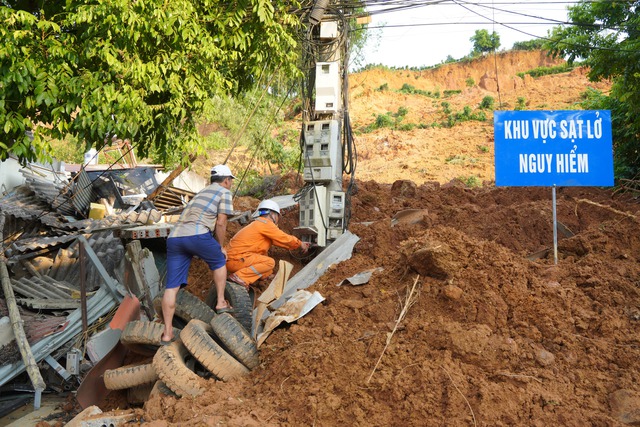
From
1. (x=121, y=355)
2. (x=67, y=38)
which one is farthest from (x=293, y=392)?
(x=67, y=38)

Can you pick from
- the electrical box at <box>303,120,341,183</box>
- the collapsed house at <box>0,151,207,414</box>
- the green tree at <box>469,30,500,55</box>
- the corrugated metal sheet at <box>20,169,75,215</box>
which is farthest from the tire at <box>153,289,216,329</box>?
the green tree at <box>469,30,500,55</box>

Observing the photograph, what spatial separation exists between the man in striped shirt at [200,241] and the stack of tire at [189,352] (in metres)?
0.24

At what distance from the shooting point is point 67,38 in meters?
6.70

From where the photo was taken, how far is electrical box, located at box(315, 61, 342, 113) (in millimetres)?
9414

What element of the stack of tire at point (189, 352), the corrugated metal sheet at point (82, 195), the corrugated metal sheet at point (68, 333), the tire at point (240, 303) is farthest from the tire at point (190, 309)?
the corrugated metal sheet at point (82, 195)

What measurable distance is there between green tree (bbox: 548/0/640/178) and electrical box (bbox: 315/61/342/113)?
18.5ft

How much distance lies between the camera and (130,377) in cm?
662

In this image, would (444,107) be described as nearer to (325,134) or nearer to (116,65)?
(325,134)

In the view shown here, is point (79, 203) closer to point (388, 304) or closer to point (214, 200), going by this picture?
point (214, 200)

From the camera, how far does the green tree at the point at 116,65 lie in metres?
6.34

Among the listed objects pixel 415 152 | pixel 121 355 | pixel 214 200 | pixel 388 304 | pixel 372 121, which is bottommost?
pixel 121 355

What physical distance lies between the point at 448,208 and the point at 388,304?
5.00m

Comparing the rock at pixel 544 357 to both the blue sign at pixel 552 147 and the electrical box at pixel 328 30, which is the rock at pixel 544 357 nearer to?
the blue sign at pixel 552 147

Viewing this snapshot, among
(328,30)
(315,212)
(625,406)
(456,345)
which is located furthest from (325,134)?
(625,406)
